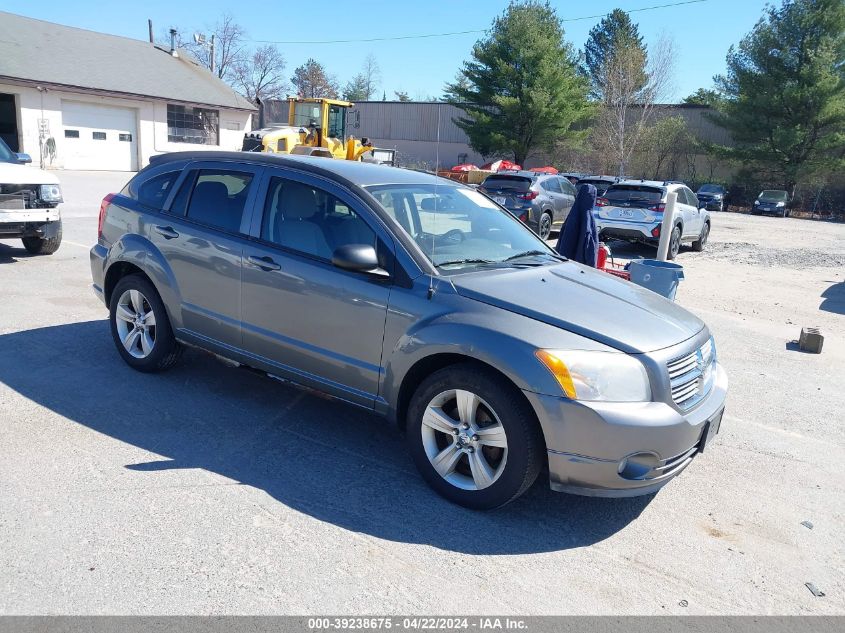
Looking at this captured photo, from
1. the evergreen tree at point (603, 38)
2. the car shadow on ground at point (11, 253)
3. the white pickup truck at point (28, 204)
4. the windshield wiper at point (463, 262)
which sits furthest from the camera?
the evergreen tree at point (603, 38)

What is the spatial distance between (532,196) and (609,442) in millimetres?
14014

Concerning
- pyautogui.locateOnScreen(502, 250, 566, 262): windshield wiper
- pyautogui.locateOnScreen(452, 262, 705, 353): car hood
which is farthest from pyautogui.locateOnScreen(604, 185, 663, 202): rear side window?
pyautogui.locateOnScreen(452, 262, 705, 353): car hood

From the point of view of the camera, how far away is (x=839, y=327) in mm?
9266

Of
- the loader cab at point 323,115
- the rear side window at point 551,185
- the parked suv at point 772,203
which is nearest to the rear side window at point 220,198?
the rear side window at point 551,185

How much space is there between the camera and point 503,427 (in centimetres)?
349

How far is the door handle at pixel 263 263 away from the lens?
4410 millimetres

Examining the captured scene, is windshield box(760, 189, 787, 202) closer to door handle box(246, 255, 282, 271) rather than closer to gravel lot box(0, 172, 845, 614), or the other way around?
gravel lot box(0, 172, 845, 614)

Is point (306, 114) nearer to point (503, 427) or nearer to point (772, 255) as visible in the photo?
point (772, 255)

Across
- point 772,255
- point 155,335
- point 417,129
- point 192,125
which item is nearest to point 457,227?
point 155,335

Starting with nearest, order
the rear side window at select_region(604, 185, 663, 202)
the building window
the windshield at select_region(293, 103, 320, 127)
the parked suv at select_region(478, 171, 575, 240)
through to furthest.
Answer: the rear side window at select_region(604, 185, 663, 202), the parked suv at select_region(478, 171, 575, 240), the windshield at select_region(293, 103, 320, 127), the building window

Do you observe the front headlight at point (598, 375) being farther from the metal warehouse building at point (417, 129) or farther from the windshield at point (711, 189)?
the metal warehouse building at point (417, 129)

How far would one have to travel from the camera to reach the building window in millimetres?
34938

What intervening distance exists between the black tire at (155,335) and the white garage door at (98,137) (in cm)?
2878

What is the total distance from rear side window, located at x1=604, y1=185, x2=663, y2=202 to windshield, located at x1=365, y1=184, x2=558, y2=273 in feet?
35.3
